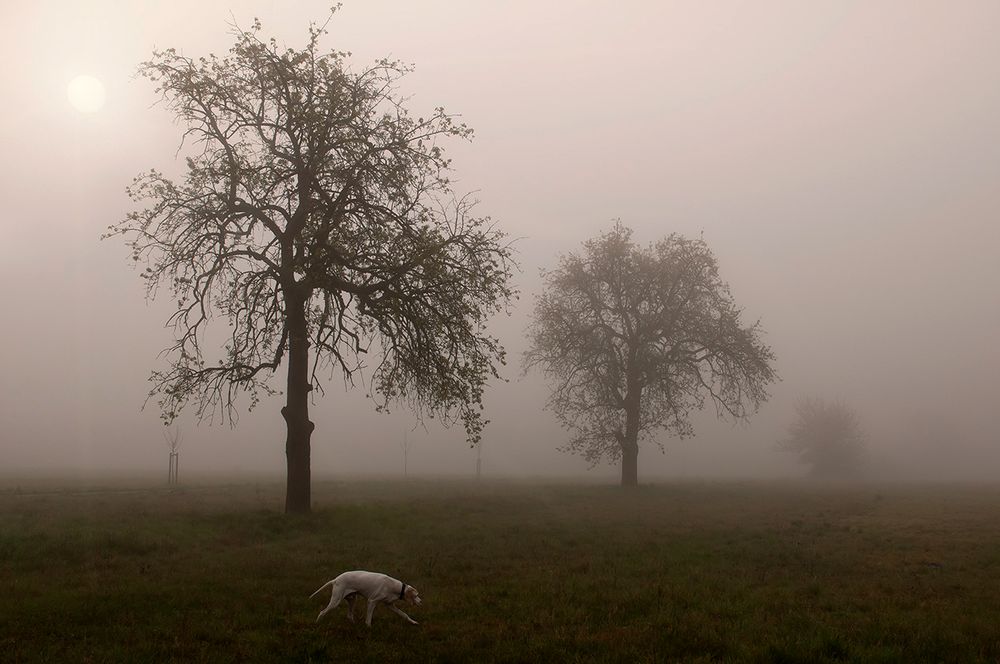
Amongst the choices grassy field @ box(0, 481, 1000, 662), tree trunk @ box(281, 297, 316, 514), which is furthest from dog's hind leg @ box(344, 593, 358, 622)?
tree trunk @ box(281, 297, 316, 514)

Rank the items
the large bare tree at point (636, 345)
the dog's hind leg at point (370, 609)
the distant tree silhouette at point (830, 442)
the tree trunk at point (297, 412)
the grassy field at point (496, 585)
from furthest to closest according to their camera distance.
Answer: the distant tree silhouette at point (830, 442)
the large bare tree at point (636, 345)
the tree trunk at point (297, 412)
the dog's hind leg at point (370, 609)
the grassy field at point (496, 585)

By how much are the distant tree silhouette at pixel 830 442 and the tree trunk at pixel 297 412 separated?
296 ft

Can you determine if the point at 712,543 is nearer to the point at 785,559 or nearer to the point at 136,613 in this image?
the point at 785,559

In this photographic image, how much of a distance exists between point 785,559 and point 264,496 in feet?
80.2

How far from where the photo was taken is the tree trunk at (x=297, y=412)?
2397 centimetres

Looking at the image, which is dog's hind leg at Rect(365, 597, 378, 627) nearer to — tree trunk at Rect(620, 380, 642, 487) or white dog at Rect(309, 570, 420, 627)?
white dog at Rect(309, 570, 420, 627)

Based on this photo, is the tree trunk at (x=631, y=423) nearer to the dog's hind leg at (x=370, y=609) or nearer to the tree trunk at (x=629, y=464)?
the tree trunk at (x=629, y=464)

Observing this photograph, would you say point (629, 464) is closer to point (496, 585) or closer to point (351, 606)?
point (496, 585)

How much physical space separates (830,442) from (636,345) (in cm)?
6758

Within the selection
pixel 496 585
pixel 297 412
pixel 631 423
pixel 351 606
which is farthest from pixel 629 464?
pixel 351 606

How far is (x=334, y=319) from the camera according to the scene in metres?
24.6

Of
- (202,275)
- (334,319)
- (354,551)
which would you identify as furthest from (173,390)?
(354,551)

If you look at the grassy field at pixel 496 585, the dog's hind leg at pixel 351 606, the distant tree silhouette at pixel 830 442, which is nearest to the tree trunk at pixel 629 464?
the grassy field at pixel 496 585

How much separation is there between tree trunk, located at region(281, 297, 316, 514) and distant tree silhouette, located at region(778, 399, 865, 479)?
9013cm
